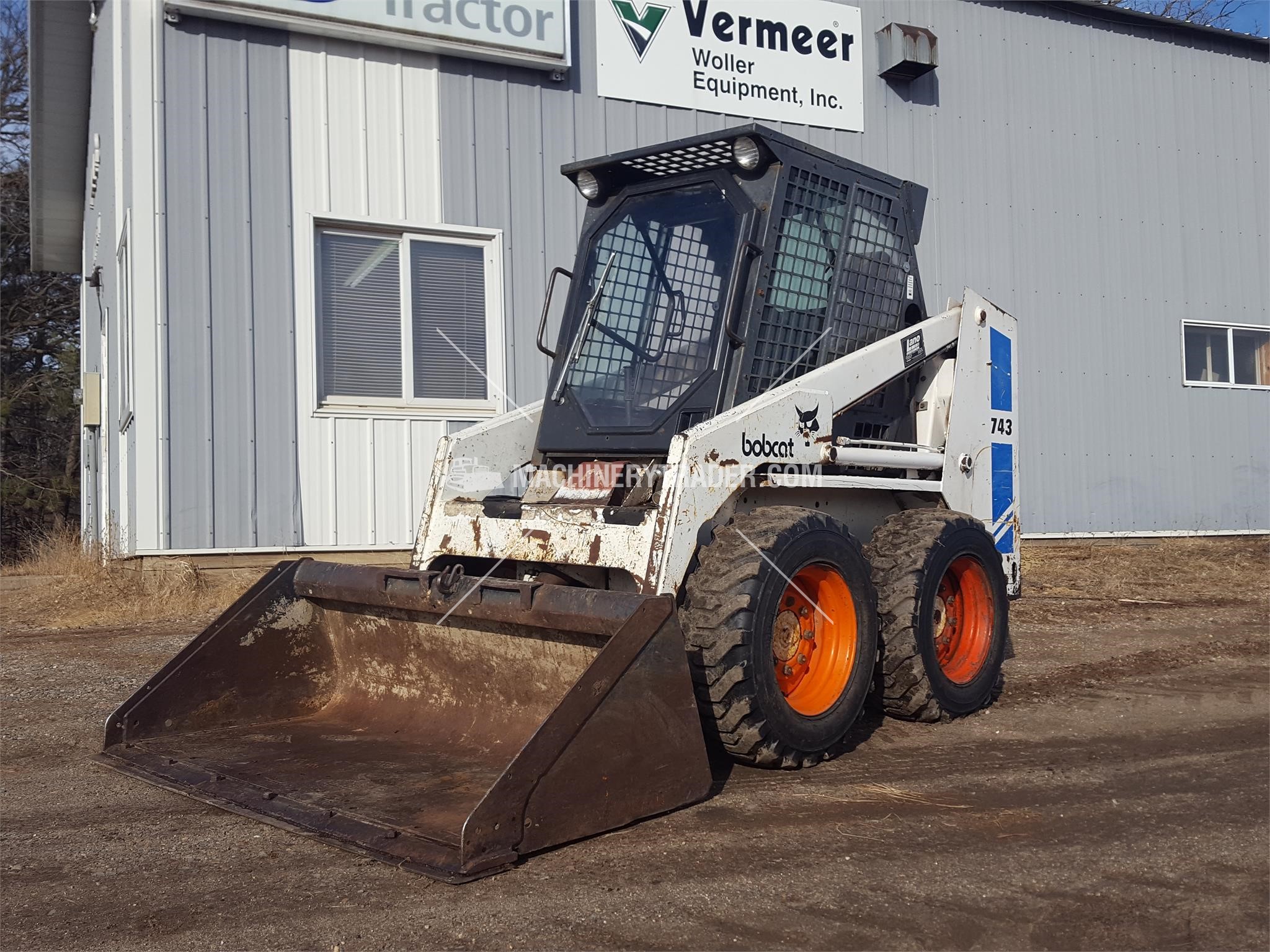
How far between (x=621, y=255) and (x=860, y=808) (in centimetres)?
315

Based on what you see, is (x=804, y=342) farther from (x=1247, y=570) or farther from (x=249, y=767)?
(x=1247, y=570)

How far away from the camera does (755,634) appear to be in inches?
177

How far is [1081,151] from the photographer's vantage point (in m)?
13.6

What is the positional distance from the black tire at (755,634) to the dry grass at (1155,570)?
22.2 feet

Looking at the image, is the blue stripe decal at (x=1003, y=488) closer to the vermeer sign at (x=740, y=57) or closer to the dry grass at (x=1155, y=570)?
the dry grass at (x=1155, y=570)

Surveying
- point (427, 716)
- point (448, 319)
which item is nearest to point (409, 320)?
point (448, 319)

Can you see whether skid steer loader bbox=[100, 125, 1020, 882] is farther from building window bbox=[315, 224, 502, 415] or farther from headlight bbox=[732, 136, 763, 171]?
building window bbox=[315, 224, 502, 415]

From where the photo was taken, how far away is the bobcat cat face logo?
5.26 metres

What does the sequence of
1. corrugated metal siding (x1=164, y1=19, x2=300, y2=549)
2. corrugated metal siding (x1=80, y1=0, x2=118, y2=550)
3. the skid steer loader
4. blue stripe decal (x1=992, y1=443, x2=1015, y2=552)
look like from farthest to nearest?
1. corrugated metal siding (x1=80, y1=0, x2=118, y2=550)
2. corrugated metal siding (x1=164, y1=19, x2=300, y2=549)
3. blue stripe decal (x1=992, y1=443, x2=1015, y2=552)
4. the skid steer loader

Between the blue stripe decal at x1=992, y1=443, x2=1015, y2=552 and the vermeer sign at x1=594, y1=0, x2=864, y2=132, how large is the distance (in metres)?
6.08

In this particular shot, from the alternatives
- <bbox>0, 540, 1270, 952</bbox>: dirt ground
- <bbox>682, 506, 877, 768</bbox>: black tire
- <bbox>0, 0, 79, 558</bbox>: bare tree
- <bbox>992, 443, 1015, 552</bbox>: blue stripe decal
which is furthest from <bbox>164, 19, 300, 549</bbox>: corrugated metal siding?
<bbox>0, 0, 79, 558</bbox>: bare tree

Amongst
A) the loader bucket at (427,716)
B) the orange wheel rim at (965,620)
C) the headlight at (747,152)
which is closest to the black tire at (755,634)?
the loader bucket at (427,716)

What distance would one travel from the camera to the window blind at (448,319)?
410 inches

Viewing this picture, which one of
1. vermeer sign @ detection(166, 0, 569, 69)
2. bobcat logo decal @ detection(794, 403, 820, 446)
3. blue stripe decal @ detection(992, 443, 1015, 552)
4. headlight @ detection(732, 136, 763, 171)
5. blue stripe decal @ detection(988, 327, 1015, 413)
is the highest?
vermeer sign @ detection(166, 0, 569, 69)
